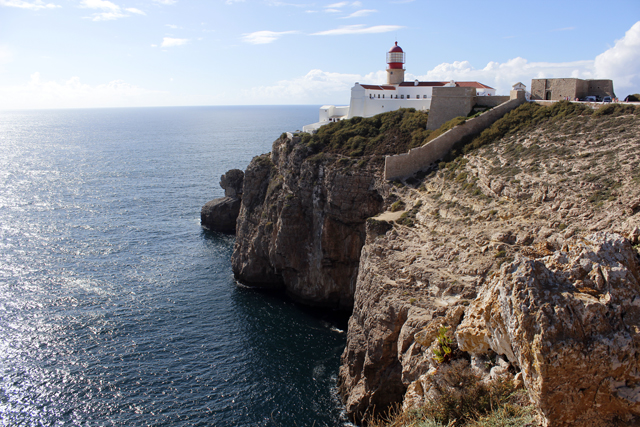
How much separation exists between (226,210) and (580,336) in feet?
213

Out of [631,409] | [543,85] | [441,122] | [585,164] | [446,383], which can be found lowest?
[446,383]

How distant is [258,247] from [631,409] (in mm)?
45192

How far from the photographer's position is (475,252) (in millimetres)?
29172

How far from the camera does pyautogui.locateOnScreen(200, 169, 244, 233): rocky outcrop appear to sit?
73.4 meters

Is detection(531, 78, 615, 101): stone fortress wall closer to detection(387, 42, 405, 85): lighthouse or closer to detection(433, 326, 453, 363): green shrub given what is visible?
detection(387, 42, 405, 85): lighthouse

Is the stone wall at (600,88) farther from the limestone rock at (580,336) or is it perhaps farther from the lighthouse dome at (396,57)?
the limestone rock at (580,336)

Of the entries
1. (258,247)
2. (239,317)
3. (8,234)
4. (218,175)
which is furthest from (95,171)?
(239,317)

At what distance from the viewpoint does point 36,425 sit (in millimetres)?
30625

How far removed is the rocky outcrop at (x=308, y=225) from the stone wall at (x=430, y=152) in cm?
245

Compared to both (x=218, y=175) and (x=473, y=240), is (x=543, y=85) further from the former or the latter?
(x=218, y=175)

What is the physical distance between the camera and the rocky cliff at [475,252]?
13.6 m

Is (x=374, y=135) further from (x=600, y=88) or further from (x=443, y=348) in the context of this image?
(x=443, y=348)

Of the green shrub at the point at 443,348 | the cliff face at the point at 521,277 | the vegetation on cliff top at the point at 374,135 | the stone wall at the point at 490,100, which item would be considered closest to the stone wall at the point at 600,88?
the stone wall at the point at 490,100

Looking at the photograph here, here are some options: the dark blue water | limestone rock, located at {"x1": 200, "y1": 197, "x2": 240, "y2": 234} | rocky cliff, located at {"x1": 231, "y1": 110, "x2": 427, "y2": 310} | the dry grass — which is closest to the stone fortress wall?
rocky cliff, located at {"x1": 231, "y1": 110, "x2": 427, "y2": 310}
